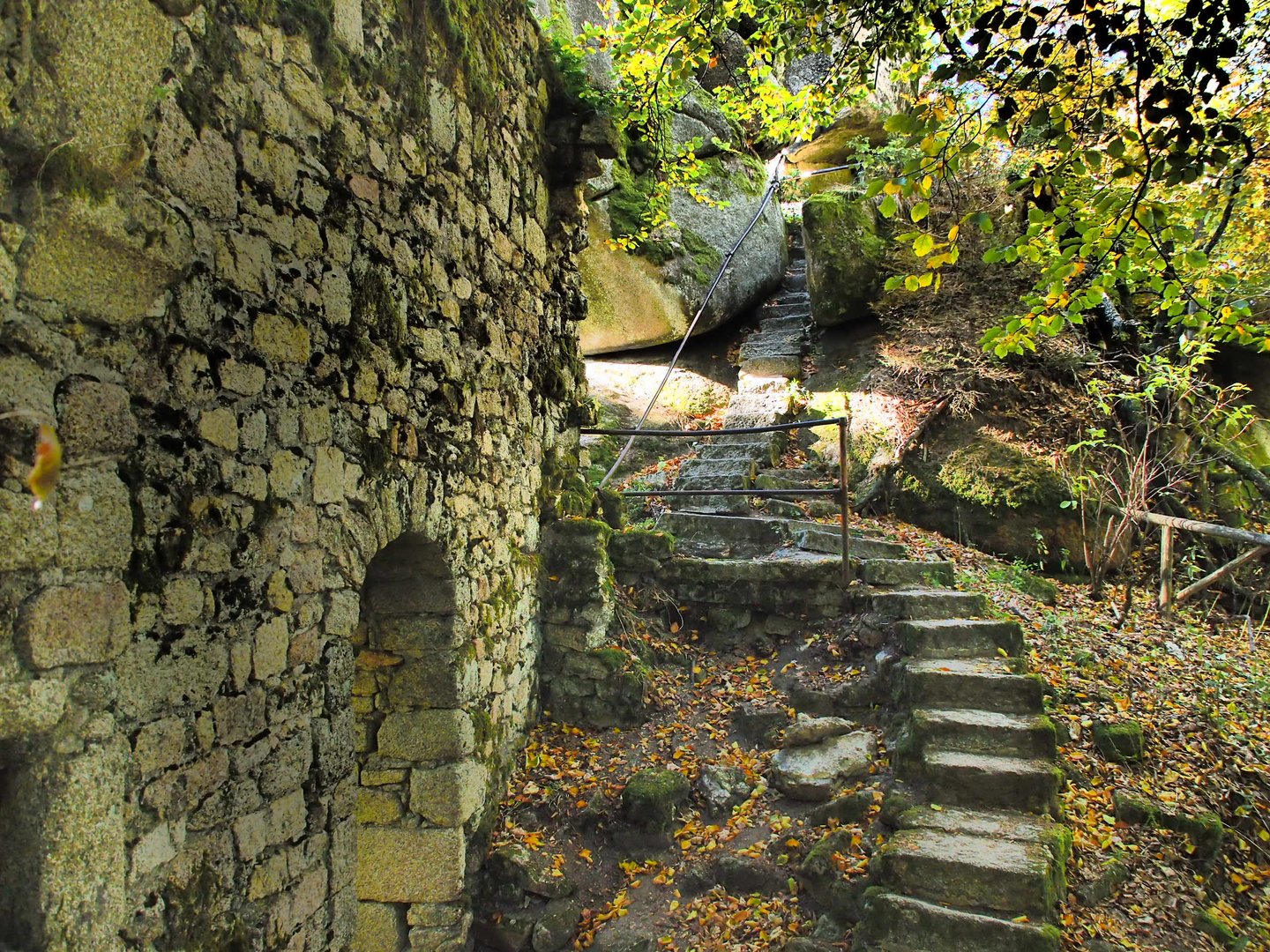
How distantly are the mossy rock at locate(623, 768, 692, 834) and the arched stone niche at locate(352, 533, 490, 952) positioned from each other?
86 centimetres

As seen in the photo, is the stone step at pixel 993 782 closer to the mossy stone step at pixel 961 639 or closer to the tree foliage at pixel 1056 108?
the mossy stone step at pixel 961 639

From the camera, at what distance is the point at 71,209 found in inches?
61.4

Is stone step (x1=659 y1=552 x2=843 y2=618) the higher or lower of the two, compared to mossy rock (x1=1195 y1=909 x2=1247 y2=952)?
higher

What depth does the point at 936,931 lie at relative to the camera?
9.75ft

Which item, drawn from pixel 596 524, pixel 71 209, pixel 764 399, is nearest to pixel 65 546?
pixel 71 209

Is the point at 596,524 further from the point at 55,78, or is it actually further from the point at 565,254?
the point at 55,78

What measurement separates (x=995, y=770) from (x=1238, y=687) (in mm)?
2206

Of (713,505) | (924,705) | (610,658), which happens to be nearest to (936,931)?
(924,705)

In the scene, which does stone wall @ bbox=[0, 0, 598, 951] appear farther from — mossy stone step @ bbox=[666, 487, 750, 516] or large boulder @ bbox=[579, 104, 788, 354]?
large boulder @ bbox=[579, 104, 788, 354]

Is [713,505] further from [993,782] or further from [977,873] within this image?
[977,873]

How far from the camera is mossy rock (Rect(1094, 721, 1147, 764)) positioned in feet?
12.9

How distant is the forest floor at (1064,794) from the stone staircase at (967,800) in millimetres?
201

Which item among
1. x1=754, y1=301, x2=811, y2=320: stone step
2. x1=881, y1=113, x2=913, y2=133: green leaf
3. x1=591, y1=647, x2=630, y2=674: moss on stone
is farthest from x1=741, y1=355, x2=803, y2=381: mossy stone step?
x1=881, y1=113, x2=913, y2=133: green leaf

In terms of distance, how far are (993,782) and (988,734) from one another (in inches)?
11.0
